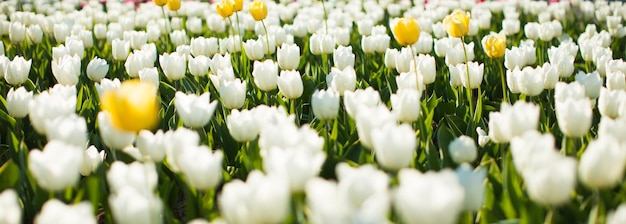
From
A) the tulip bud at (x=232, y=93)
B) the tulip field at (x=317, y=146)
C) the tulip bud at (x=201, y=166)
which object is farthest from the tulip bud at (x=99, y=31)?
the tulip bud at (x=201, y=166)

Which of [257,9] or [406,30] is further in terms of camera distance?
[257,9]

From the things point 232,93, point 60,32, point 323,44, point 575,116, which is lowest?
point 60,32

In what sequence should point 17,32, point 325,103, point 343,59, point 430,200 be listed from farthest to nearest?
point 17,32 → point 343,59 → point 325,103 → point 430,200

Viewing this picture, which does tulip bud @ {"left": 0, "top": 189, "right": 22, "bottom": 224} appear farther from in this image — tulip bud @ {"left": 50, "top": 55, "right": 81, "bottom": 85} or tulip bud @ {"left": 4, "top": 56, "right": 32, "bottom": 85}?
tulip bud @ {"left": 4, "top": 56, "right": 32, "bottom": 85}

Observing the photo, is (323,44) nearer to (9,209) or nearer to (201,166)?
(201,166)

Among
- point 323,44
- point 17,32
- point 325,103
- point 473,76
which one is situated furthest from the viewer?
point 17,32

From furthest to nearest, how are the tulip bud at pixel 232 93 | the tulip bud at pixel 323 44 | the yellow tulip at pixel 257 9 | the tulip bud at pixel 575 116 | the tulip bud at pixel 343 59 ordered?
1. the tulip bud at pixel 323 44
2. the yellow tulip at pixel 257 9
3. the tulip bud at pixel 343 59
4. the tulip bud at pixel 232 93
5. the tulip bud at pixel 575 116

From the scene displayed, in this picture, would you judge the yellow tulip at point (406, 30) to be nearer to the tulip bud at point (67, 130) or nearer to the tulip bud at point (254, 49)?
the tulip bud at point (67, 130)

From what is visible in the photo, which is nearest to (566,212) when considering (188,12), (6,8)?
(188,12)

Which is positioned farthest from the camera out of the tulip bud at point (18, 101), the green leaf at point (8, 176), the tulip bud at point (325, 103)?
the tulip bud at point (18, 101)

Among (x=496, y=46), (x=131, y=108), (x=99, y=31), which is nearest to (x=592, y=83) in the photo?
(x=496, y=46)
